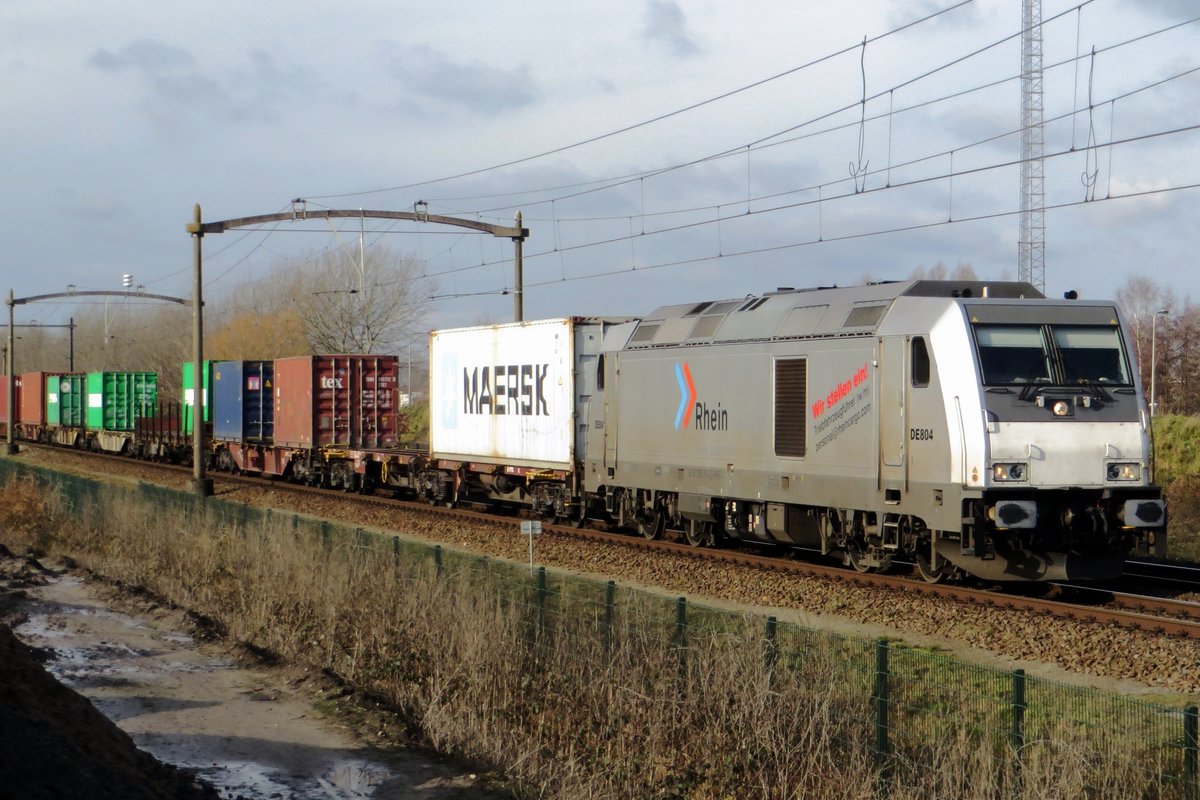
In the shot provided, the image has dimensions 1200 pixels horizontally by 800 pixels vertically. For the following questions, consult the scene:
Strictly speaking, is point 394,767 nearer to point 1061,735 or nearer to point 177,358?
point 1061,735

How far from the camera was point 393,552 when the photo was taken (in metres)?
14.5

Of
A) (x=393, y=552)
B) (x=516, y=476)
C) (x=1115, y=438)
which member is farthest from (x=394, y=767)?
(x=516, y=476)

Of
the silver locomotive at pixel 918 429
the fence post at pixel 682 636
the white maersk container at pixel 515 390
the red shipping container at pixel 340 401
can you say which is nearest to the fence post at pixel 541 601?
the fence post at pixel 682 636

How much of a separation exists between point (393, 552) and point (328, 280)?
173ft

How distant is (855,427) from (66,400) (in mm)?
46901

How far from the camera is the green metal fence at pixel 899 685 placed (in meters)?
8.48

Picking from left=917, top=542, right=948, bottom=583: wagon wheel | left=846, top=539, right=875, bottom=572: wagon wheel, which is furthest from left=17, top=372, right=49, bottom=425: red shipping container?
left=917, top=542, right=948, bottom=583: wagon wheel

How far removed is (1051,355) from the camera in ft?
48.2

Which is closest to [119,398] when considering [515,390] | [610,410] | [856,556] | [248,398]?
[248,398]

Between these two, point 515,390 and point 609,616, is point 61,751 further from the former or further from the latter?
point 515,390

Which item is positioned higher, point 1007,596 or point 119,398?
point 119,398

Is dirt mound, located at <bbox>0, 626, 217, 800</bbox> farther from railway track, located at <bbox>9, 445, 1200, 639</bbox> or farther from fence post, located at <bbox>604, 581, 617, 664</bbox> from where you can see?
railway track, located at <bbox>9, 445, 1200, 639</bbox>

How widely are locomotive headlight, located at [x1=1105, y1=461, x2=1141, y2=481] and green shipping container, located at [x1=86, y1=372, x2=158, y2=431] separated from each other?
39.4 m

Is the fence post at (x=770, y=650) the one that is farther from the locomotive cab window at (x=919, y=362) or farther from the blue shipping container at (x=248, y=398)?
the blue shipping container at (x=248, y=398)
